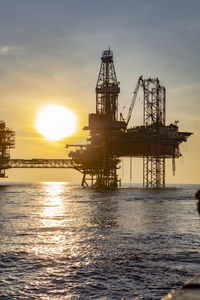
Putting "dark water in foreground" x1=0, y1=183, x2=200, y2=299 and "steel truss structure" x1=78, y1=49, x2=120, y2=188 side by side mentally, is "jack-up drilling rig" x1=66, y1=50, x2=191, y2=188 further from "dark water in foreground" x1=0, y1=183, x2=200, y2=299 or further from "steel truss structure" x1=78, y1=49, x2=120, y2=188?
"dark water in foreground" x1=0, y1=183, x2=200, y2=299

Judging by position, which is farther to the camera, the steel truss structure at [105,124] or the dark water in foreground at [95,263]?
the steel truss structure at [105,124]

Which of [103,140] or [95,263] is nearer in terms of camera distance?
[95,263]

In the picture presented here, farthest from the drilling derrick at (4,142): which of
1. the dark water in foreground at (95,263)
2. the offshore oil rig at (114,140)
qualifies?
the dark water in foreground at (95,263)

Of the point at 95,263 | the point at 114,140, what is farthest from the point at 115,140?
the point at 95,263

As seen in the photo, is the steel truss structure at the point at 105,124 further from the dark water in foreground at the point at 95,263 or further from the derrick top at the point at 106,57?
the dark water in foreground at the point at 95,263

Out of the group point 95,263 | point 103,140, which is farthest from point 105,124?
point 95,263

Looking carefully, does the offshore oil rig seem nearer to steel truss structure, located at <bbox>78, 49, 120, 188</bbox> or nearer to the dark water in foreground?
steel truss structure, located at <bbox>78, 49, 120, 188</bbox>

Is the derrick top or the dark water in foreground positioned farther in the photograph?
the derrick top

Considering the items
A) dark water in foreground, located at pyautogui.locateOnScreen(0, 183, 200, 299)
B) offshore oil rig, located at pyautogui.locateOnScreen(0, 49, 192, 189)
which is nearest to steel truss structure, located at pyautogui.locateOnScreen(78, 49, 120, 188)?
offshore oil rig, located at pyautogui.locateOnScreen(0, 49, 192, 189)

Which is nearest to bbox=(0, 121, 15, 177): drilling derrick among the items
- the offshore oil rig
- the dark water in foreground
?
the offshore oil rig

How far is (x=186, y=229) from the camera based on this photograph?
28703mm

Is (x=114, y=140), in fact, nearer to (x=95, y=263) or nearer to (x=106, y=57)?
(x=106, y=57)

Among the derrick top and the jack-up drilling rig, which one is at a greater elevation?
the derrick top

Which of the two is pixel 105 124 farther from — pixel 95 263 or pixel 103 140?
pixel 95 263
